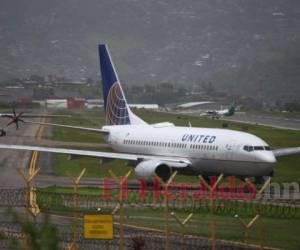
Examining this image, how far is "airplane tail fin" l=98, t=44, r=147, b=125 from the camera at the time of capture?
5638 cm

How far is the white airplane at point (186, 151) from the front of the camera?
148 ft

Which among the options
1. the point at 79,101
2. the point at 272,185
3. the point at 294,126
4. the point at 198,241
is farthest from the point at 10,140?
the point at 79,101

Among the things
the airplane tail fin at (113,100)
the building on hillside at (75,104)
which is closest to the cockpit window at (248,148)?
the airplane tail fin at (113,100)

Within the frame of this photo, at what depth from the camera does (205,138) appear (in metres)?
47.2

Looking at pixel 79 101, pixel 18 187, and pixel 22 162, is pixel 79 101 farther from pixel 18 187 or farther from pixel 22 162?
pixel 18 187

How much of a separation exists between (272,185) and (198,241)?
2099 cm

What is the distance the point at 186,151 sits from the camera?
157ft

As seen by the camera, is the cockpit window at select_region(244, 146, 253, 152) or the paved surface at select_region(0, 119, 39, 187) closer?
the cockpit window at select_region(244, 146, 253, 152)

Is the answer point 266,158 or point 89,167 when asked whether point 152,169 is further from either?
point 89,167

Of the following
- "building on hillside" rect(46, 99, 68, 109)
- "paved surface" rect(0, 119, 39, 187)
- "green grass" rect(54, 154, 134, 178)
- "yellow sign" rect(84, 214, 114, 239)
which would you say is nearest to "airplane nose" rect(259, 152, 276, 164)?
"green grass" rect(54, 154, 134, 178)

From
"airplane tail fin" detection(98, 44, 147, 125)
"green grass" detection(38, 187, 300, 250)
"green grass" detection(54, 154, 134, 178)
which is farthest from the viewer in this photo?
"airplane tail fin" detection(98, 44, 147, 125)

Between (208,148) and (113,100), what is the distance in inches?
468

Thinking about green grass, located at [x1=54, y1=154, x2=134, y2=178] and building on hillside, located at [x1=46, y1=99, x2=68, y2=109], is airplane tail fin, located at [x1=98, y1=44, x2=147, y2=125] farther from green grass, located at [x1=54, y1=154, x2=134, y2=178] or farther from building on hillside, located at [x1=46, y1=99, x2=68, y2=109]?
building on hillside, located at [x1=46, y1=99, x2=68, y2=109]

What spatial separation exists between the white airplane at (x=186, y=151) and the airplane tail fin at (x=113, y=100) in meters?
1.32
